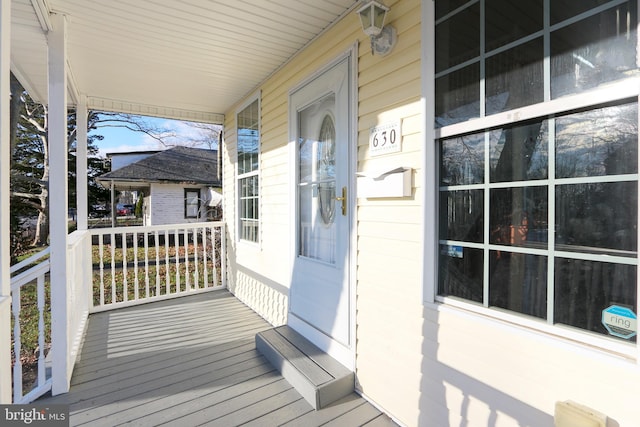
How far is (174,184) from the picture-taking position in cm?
1386

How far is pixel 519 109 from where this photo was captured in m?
1.47

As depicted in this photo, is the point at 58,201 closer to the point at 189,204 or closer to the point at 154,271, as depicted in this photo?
the point at 154,271

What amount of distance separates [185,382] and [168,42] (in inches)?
111

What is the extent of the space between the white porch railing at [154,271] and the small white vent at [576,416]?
9.99ft

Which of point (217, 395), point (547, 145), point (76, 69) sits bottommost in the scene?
point (217, 395)

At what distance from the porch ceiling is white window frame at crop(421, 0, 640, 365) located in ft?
3.34

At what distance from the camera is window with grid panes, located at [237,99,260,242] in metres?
4.16

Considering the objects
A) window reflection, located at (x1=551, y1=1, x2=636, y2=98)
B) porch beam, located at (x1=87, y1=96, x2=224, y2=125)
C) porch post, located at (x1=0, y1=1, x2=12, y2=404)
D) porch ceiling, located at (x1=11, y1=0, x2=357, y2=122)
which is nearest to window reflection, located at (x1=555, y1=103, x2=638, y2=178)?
window reflection, located at (x1=551, y1=1, x2=636, y2=98)

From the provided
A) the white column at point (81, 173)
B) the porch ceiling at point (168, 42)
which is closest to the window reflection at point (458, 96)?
the porch ceiling at point (168, 42)

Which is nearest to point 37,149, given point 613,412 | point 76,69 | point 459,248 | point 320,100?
point 76,69

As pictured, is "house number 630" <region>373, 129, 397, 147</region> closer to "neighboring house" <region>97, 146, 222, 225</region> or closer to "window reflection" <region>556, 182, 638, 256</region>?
"window reflection" <region>556, 182, 638, 256</region>

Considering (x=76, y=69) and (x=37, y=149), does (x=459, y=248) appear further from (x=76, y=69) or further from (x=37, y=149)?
(x=37, y=149)

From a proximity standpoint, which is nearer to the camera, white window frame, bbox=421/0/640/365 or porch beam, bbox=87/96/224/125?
white window frame, bbox=421/0/640/365

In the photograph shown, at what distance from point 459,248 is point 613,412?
2.76 feet
